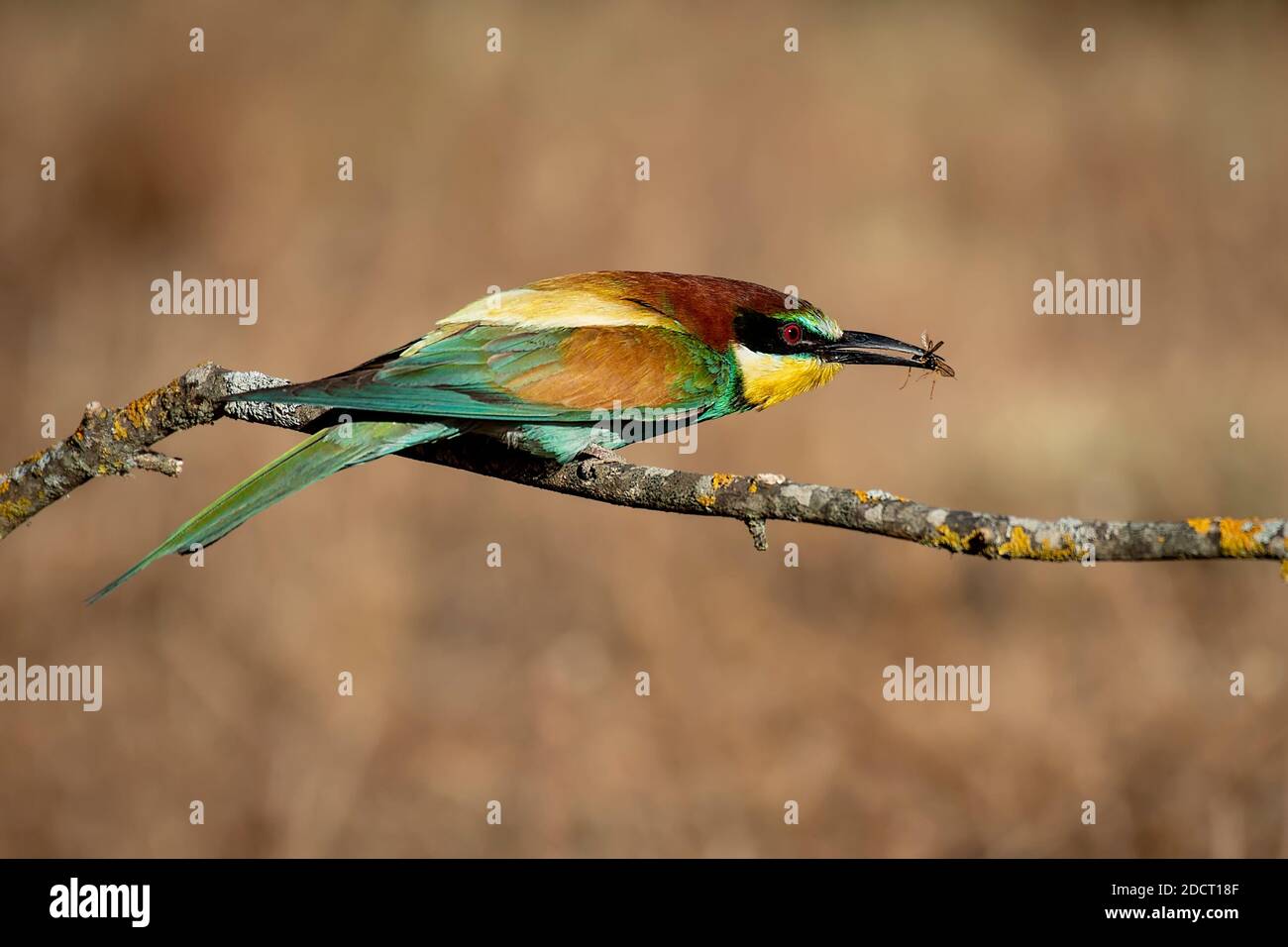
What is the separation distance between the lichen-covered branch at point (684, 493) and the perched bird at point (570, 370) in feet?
0.47

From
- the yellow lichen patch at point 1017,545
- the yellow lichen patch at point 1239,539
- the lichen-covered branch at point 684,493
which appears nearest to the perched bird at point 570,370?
the lichen-covered branch at point 684,493

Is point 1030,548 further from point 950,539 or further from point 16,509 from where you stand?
point 16,509

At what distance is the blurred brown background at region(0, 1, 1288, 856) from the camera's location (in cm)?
518

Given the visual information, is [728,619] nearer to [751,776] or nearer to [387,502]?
[751,776]

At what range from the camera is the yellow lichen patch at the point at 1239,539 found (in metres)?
1.70

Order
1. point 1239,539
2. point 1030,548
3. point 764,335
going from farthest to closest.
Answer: point 764,335, point 1030,548, point 1239,539

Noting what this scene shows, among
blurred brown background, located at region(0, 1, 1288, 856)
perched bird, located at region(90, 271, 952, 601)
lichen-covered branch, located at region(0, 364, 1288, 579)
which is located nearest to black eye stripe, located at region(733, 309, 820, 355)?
perched bird, located at region(90, 271, 952, 601)

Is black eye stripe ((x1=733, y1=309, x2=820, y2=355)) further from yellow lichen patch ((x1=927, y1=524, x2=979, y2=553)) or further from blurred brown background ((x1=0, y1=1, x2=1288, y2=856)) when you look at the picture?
blurred brown background ((x1=0, y1=1, x2=1288, y2=856))

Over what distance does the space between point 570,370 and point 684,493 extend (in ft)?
2.40

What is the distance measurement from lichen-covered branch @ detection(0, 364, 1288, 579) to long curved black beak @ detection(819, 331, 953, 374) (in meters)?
0.74

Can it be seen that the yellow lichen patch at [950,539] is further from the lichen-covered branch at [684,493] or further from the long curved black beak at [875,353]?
the long curved black beak at [875,353]

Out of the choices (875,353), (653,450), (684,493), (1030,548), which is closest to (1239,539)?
(1030,548)

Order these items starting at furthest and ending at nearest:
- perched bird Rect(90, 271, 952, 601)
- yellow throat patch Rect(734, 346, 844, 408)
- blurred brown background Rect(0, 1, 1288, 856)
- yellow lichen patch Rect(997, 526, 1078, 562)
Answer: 1. blurred brown background Rect(0, 1, 1288, 856)
2. yellow throat patch Rect(734, 346, 844, 408)
3. perched bird Rect(90, 271, 952, 601)
4. yellow lichen patch Rect(997, 526, 1078, 562)

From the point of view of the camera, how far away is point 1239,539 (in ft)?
5.59
